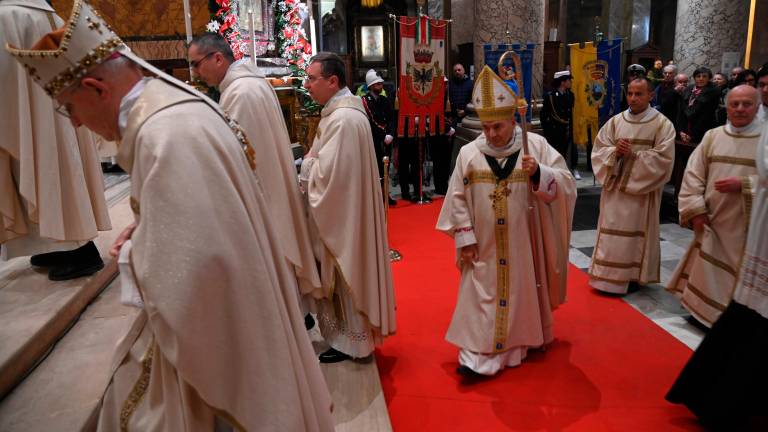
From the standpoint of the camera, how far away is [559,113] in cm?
1011

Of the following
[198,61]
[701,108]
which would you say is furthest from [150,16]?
[701,108]

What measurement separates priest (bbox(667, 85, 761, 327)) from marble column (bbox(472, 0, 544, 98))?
5263mm

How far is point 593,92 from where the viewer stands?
31.1 ft

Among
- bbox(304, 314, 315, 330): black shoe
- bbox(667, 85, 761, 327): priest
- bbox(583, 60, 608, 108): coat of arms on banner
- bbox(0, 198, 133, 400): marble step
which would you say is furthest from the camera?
bbox(583, 60, 608, 108): coat of arms on banner

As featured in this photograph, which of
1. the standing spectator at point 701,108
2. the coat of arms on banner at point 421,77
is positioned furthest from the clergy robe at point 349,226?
the standing spectator at point 701,108

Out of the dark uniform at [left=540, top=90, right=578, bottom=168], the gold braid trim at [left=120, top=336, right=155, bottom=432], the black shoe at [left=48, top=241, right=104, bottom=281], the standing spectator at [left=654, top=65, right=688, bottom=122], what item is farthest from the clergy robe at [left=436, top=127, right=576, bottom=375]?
the standing spectator at [left=654, top=65, right=688, bottom=122]

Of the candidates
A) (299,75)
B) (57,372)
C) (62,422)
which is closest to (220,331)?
(62,422)

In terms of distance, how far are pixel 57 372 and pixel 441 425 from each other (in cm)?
211

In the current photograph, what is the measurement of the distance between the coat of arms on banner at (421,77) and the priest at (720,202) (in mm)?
5167

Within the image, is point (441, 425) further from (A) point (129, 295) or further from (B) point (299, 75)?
(B) point (299, 75)

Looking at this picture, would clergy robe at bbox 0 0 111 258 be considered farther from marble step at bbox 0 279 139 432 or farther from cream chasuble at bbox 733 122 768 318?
cream chasuble at bbox 733 122 768 318

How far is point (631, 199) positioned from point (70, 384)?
469cm

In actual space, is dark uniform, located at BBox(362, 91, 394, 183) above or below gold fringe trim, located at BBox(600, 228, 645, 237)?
above

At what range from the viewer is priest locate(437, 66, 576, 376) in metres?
3.78
